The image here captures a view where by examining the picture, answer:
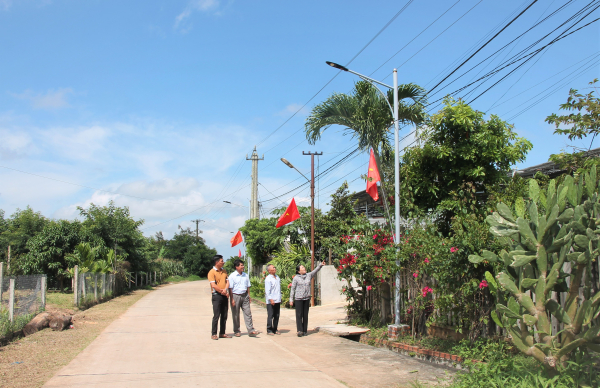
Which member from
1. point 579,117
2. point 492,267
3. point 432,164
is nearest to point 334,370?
point 492,267

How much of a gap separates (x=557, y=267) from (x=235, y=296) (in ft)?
24.1

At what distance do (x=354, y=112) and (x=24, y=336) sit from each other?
9.07m

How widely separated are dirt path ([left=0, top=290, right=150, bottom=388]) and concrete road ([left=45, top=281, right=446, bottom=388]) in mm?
232

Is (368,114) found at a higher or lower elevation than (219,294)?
higher

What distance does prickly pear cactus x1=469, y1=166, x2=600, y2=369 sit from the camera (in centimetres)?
514

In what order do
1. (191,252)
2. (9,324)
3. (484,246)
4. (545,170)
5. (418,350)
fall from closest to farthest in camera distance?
(484,246) < (418,350) < (9,324) < (545,170) < (191,252)

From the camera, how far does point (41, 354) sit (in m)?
8.49

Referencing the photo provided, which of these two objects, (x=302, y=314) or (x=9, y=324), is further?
(x=302, y=314)

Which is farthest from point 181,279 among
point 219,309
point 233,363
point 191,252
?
point 233,363

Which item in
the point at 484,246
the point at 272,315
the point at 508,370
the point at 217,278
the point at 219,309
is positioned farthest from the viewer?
the point at 272,315

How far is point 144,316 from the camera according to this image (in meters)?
15.8

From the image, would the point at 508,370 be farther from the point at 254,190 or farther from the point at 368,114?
the point at 254,190

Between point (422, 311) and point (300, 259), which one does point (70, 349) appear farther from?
point (300, 259)

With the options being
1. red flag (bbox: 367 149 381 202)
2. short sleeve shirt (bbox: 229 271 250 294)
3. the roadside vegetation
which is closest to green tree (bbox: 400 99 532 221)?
the roadside vegetation
